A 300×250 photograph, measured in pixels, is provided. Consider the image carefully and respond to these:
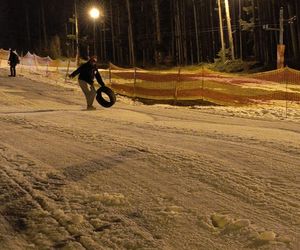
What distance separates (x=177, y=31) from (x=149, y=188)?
54.4 meters

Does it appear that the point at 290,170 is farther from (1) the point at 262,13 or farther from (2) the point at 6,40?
(2) the point at 6,40

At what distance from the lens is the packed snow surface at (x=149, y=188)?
14.7ft

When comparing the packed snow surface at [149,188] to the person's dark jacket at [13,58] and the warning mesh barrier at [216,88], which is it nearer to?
the warning mesh barrier at [216,88]

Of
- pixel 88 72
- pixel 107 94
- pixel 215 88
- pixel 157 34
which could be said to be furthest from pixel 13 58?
pixel 157 34

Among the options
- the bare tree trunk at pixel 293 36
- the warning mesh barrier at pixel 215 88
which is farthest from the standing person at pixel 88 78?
the bare tree trunk at pixel 293 36

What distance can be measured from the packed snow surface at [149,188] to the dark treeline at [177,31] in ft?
134

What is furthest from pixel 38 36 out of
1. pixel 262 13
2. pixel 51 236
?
pixel 51 236

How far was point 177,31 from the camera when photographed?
193ft

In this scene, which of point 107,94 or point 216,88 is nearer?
point 107,94

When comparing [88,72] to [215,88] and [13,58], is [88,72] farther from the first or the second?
[13,58]

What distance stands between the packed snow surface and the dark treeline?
40.7 m

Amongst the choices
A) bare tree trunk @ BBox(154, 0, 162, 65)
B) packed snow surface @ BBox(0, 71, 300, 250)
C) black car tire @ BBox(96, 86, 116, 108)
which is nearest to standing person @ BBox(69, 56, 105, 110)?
black car tire @ BBox(96, 86, 116, 108)

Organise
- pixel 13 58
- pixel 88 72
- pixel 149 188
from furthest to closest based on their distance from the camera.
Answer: pixel 13 58 < pixel 88 72 < pixel 149 188

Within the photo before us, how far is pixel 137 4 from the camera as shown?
65312 millimetres
